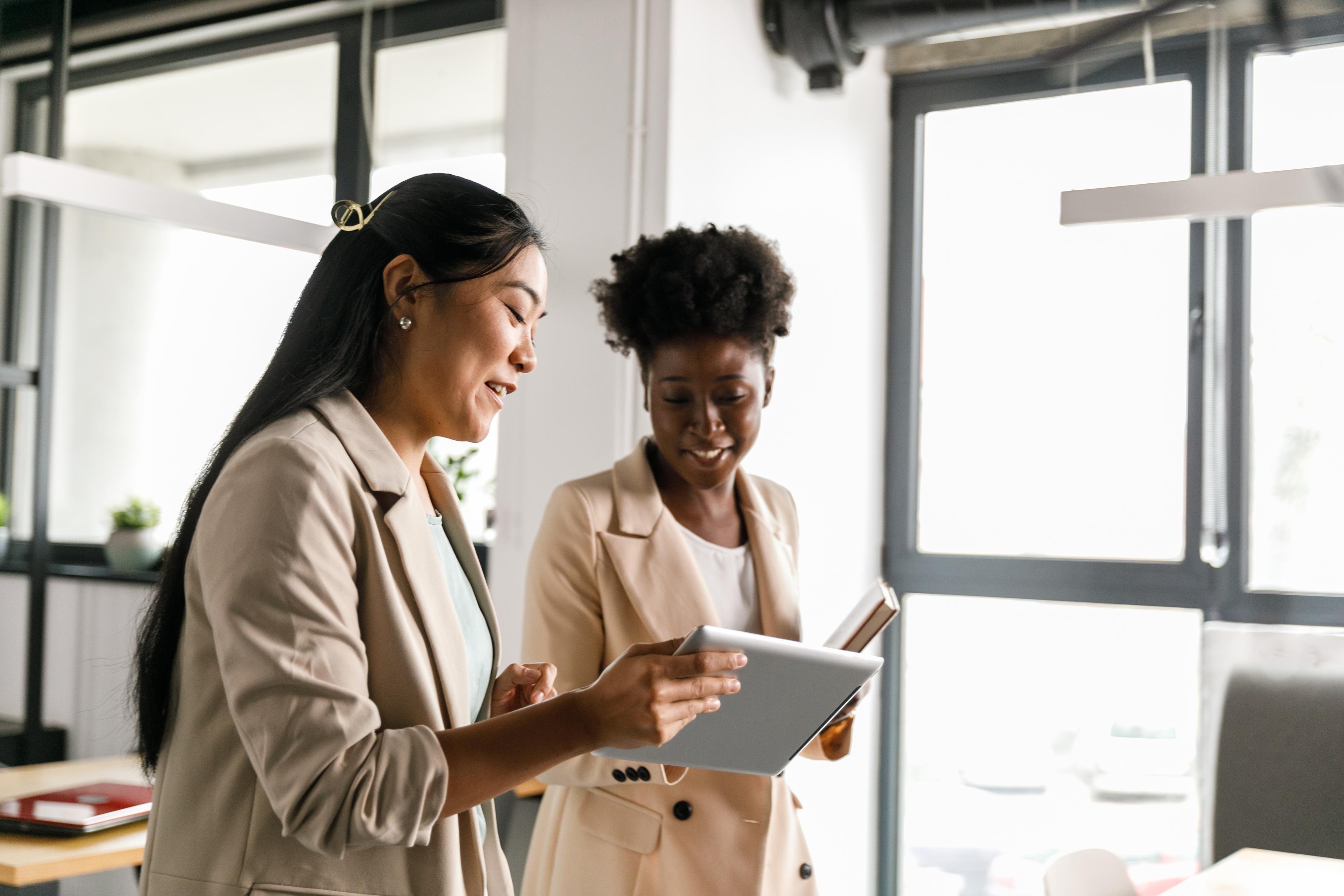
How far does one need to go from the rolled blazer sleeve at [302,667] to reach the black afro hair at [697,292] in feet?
3.74

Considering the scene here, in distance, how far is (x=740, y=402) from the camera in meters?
2.09

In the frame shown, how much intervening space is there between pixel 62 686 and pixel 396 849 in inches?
136

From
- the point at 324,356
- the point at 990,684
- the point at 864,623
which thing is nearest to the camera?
the point at 324,356

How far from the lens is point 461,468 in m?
3.75

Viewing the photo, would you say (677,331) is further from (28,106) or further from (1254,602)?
(28,106)

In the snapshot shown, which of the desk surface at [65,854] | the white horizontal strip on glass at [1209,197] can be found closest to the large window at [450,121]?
the desk surface at [65,854]

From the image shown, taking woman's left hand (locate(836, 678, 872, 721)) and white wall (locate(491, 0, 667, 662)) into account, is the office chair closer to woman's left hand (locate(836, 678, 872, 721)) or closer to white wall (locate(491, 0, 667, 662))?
woman's left hand (locate(836, 678, 872, 721))

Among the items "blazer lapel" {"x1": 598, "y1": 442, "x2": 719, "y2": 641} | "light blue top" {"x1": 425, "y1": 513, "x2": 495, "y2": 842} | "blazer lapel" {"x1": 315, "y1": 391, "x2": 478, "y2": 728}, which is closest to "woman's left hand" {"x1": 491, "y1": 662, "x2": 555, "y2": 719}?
"light blue top" {"x1": 425, "y1": 513, "x2": 495, "y2": 842}

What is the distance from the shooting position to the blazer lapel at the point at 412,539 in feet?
3.80

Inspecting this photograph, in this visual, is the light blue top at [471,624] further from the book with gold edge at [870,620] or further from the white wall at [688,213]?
the white wall at [688,213]

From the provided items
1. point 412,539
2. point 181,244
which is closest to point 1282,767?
point 412,539

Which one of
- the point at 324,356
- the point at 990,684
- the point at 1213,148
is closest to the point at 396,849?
the point at 324,356

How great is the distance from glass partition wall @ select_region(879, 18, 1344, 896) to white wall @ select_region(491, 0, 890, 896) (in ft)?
1.17

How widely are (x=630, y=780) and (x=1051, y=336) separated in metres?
2.53
